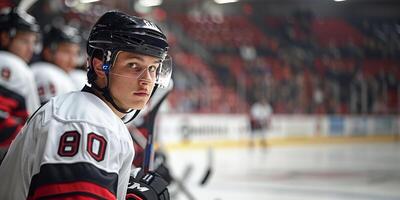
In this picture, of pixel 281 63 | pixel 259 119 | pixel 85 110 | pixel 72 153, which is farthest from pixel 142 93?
pixel 281 63

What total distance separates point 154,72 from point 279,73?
19.2 m

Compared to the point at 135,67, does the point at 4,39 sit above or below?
above

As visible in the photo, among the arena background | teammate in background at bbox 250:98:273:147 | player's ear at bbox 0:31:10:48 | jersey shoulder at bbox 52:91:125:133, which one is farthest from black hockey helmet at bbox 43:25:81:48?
teammate in background at bbox 250:98:273:147

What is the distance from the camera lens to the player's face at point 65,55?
4.46 m

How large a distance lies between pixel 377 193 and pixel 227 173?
8.91 ft

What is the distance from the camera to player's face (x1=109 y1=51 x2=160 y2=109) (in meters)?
1.78

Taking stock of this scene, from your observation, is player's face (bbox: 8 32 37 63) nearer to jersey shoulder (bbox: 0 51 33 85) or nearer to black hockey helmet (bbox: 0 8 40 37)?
black hockey helmet (bbox: 0 8 40 37)

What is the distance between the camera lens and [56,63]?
4.44 metres

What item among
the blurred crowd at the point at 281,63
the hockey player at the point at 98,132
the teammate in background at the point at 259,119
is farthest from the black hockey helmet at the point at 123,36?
the blurred crowd at the point at 281,63

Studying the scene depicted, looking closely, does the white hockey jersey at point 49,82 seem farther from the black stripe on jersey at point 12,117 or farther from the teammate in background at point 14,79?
the black stripe on jersey at point 12,117

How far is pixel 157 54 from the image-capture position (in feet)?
6.12

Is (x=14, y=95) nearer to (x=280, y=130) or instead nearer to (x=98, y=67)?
(x=98, y=67)

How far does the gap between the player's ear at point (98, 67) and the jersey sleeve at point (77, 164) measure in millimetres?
269

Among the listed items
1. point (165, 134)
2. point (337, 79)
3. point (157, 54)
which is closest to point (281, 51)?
point (337, 79)
